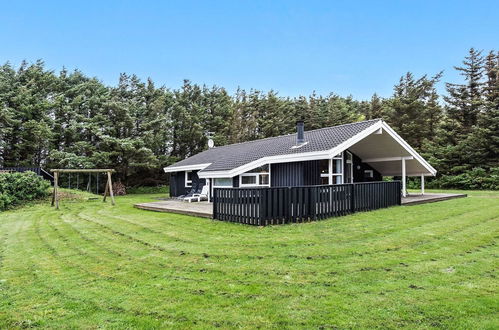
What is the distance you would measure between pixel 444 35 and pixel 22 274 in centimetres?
2583

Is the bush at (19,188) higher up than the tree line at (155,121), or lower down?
lower down

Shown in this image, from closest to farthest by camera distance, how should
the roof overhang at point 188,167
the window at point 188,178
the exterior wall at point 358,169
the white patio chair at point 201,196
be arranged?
the exterior wall at point 358,169
the white patio chair at point 201,196
the roof overhang at point 188,167
the window at point 188,178

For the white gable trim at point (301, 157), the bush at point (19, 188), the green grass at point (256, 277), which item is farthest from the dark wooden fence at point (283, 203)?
the bush at point (19, 188)

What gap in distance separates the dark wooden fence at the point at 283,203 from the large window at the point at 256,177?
4.02 metres

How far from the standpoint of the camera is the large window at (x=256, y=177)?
41.9 ft

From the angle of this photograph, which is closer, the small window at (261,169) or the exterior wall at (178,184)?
the small window at (261,169)

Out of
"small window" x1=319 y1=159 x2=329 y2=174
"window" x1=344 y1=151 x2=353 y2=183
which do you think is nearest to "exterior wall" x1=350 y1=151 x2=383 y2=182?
"window" x1=344 y1=151 x2=353 y2=183

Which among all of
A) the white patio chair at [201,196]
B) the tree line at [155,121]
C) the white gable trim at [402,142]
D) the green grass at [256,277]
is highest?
the tree line at [155,121]

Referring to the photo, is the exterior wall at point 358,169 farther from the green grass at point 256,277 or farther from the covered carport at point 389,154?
the green grass at point 256,277

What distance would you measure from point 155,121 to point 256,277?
23384 mm

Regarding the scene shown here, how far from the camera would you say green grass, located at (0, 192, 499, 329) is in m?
2.98

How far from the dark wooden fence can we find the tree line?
16239 millimetres

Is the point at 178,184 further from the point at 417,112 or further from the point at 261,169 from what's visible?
the point at 417,112

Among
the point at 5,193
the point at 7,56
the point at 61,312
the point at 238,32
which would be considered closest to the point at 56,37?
the point at 7,56
